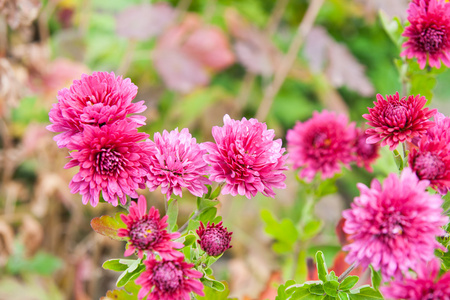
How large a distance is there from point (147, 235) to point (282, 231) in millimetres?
390

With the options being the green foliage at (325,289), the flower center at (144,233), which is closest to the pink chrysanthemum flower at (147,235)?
the flower center at (144,233)

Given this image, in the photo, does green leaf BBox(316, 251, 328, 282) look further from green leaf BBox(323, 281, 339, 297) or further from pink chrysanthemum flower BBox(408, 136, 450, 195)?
pink chrysanthemum flower BBox(408, 136, 450, 195)

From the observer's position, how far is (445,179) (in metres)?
0.40

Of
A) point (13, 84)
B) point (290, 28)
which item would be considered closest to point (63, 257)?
point (13, 84)

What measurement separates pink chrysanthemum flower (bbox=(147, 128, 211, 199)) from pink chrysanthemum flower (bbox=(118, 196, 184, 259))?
0.09 feet

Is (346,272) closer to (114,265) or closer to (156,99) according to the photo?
(114,265)

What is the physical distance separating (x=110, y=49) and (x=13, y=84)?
1.65 ft

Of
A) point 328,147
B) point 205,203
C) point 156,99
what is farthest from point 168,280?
point 156,99

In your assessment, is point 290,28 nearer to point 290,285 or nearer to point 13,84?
point 13,84

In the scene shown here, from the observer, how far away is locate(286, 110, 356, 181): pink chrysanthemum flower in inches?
23.9

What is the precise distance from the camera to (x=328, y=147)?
610mm

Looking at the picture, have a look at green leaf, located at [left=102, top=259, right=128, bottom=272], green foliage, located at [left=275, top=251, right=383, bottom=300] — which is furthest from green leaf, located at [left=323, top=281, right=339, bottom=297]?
green leaf, located at [left=102, top=259, right=128, bottom=272]

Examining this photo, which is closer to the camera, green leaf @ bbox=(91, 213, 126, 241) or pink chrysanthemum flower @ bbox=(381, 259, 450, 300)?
pink chrysanthemum flower @ bbox=(381, 259, 450, 300)

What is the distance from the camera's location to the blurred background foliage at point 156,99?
3.41ft
